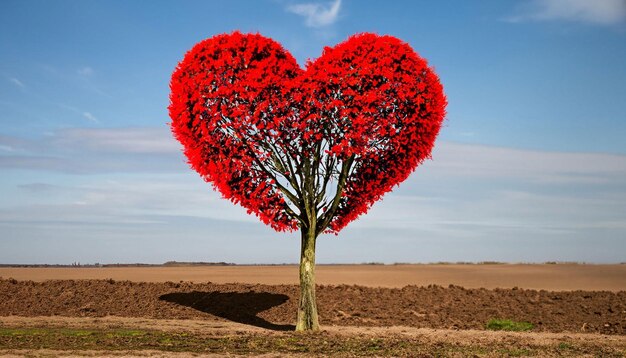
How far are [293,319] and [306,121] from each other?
9.26 metres

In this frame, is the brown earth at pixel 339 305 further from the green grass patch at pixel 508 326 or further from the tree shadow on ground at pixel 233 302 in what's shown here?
the green grass patch at pixel 508 326

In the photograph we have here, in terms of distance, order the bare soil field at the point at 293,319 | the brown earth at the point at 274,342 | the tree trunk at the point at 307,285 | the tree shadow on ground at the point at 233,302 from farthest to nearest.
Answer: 1. the tree shadow on ground at the point at 233,302
2. the tree trunk at the point at 307,285
3. the bare soil field at the point at 293,319
4. the brown earth at the point at 274,342

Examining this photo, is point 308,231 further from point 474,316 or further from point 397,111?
point 474,316

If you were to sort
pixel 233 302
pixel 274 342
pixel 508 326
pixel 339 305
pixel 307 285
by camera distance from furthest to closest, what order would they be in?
pixel 233 302, pixel 339 305, pixel 508 326, pixel 307 285, pixel 274 342

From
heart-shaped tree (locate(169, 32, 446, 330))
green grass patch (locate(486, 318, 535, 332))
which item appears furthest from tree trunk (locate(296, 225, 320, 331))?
green grass patch (locate(486, 318, 535, 332))

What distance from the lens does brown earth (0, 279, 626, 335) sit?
2467 cm

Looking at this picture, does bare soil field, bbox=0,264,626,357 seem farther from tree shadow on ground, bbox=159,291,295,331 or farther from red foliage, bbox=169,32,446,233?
red foliage, bbox=169,32,446,233

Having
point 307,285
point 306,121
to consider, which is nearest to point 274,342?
point 307,285

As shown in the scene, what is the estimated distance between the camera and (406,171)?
21984 millimetres

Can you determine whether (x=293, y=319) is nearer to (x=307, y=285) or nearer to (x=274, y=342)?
(x=307, y=285)

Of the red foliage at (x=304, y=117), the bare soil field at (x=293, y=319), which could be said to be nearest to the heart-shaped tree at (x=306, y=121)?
the red foliage at (x=304, y=117)

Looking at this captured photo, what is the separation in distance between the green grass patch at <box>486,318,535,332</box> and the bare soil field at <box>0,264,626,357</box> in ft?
1.27

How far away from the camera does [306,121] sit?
20.3 m

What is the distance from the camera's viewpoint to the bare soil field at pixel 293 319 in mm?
17906
